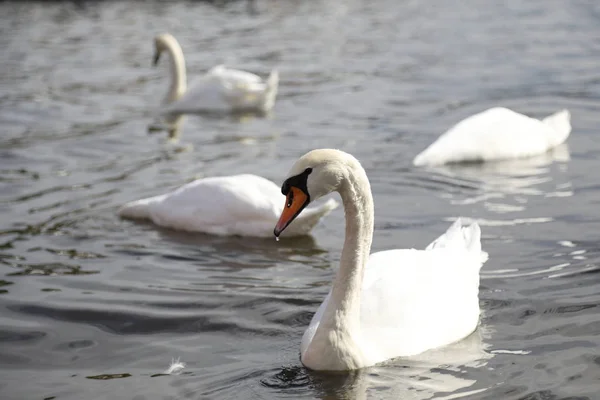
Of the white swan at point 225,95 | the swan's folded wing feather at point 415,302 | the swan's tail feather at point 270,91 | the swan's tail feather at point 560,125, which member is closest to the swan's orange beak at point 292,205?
the swan's folded wing feather at point 415,302

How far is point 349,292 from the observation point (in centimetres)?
579

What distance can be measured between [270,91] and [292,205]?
374 inches

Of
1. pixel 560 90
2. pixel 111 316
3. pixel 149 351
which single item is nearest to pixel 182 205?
pixel 111 316

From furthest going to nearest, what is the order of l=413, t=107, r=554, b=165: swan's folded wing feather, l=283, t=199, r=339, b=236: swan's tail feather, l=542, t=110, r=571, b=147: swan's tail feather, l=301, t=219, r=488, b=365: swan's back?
1. l=542, t=110, r=571, b=147: swan's tail feather
2. l=413, t=107, r=554, b=165: swan's folded wing feather
3. l=283, t=199, r=339, b=236: swan's tail feather
4. l=301, t=219, r=488, b=365: swan's back

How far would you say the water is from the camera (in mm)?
6023

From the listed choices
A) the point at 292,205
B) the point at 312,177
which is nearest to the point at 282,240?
the point at 292,205

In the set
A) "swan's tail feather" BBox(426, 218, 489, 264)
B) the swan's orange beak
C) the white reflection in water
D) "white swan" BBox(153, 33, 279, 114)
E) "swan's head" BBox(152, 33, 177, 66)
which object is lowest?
"white swan" BBox(153, 33, 279, 114)

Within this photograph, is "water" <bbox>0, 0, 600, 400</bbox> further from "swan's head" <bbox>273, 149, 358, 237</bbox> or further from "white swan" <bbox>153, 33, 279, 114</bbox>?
"swan's head" <bbox>273, 149, 358, 237</bbox>

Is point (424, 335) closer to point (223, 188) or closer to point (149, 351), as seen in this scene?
point (149, 351)

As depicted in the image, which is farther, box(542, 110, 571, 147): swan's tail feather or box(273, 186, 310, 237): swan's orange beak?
box(542, 110, 571, 147): swan's tail feather

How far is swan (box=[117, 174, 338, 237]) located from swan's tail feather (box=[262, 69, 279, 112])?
578cm

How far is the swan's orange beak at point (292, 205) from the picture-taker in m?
5.66

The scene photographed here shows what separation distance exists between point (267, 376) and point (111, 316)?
158cm

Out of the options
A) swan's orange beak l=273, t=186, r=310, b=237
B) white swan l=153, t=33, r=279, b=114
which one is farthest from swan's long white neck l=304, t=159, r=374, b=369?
white swan l=153, t=33, r=279, b=114
